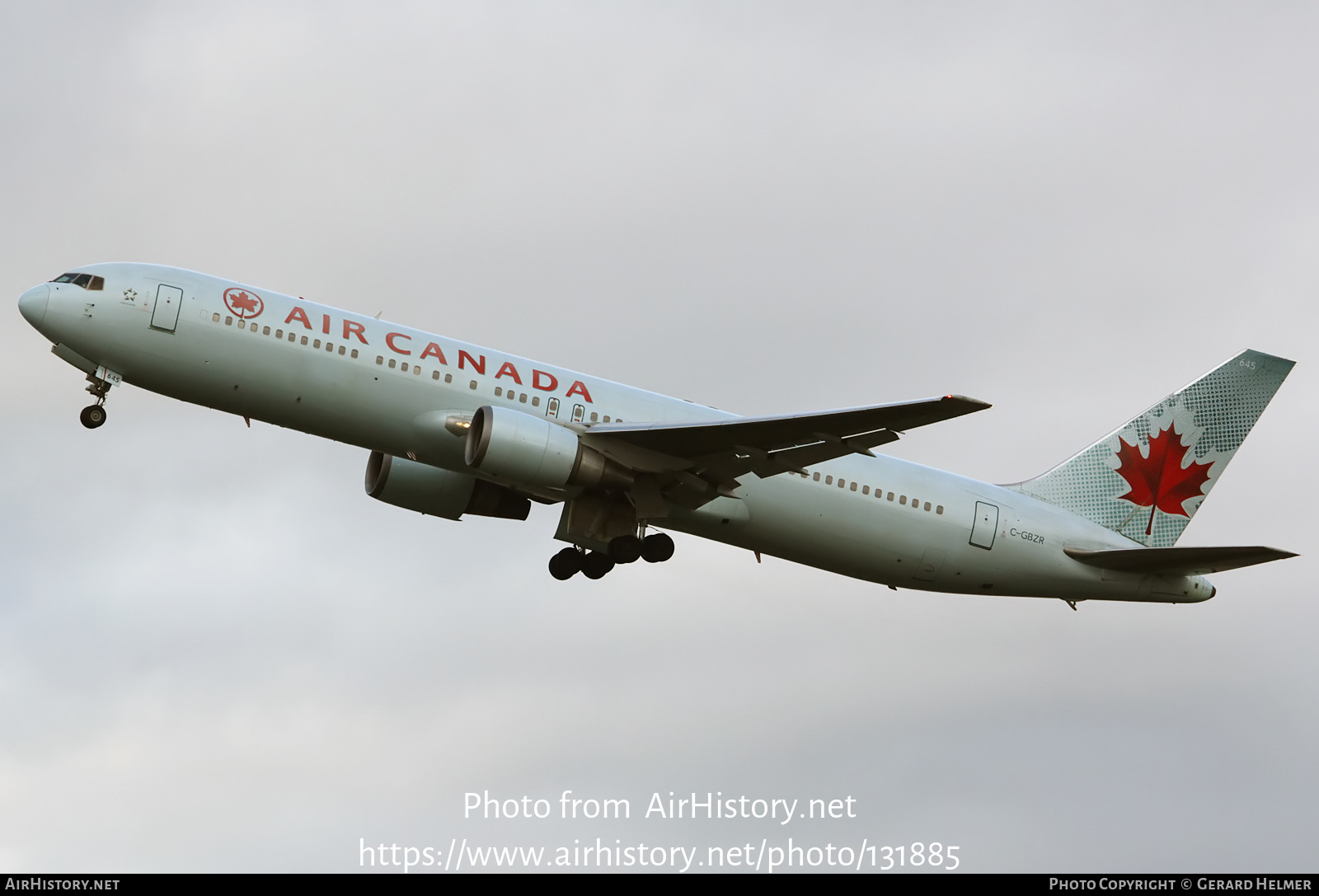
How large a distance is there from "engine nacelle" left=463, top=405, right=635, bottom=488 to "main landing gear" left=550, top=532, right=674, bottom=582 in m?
2.88

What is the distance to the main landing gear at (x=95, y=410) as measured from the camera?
33094 mm

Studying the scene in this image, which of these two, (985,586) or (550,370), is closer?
(550,370)

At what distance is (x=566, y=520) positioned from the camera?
1416 inches

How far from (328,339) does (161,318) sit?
3.61m

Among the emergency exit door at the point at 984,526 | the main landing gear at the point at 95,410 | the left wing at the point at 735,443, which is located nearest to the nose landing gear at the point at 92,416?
the main landing gear at the point at 95,410

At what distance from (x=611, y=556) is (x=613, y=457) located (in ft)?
12.8

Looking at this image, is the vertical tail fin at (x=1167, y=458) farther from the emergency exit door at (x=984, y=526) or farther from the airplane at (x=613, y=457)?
the emergency exit door at (x=984, y=526)

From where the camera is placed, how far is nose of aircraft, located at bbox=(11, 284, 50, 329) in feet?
107

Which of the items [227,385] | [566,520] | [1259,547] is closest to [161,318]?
[227,385]

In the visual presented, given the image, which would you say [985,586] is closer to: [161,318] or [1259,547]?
[1259,547]

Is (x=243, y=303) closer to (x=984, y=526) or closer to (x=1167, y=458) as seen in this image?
(x=984, y=526)

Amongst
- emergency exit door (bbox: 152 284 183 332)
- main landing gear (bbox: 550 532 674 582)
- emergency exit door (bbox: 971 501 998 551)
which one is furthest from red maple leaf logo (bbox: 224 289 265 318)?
emergency exit door (bbox: 971 501 998 551)

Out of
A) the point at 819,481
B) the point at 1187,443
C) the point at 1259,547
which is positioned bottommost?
the point at 1259,547

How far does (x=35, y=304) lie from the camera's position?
3259cm
